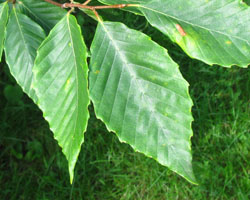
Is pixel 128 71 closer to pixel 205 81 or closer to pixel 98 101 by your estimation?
pixel 98 101

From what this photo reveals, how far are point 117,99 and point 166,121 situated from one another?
0.13 m

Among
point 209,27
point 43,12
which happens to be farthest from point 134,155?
point 209,27

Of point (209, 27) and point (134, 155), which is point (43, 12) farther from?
point (134, 155)

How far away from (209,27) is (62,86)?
39 centimetres

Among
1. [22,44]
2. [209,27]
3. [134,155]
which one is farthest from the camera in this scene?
[134,155]

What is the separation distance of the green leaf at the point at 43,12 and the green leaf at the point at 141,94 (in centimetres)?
27

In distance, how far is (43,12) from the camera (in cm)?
105

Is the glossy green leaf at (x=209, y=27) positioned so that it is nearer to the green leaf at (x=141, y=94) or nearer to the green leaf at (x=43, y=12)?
the green leaf at (x=141, y=94)

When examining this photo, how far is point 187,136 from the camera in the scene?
0.75 metres

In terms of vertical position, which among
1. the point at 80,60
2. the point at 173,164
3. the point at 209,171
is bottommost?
the point at 209,171

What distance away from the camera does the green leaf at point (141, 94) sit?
0.75 m

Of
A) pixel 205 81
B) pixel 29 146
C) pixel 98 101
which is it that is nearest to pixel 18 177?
pixel 29 146

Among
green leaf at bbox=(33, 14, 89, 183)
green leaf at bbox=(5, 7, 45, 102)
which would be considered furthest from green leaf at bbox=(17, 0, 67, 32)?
green leaf at bbox=(33, 14, 89, 183)

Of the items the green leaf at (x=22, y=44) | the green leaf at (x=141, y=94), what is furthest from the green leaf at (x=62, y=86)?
the green leaf at (x=22, y=44)
